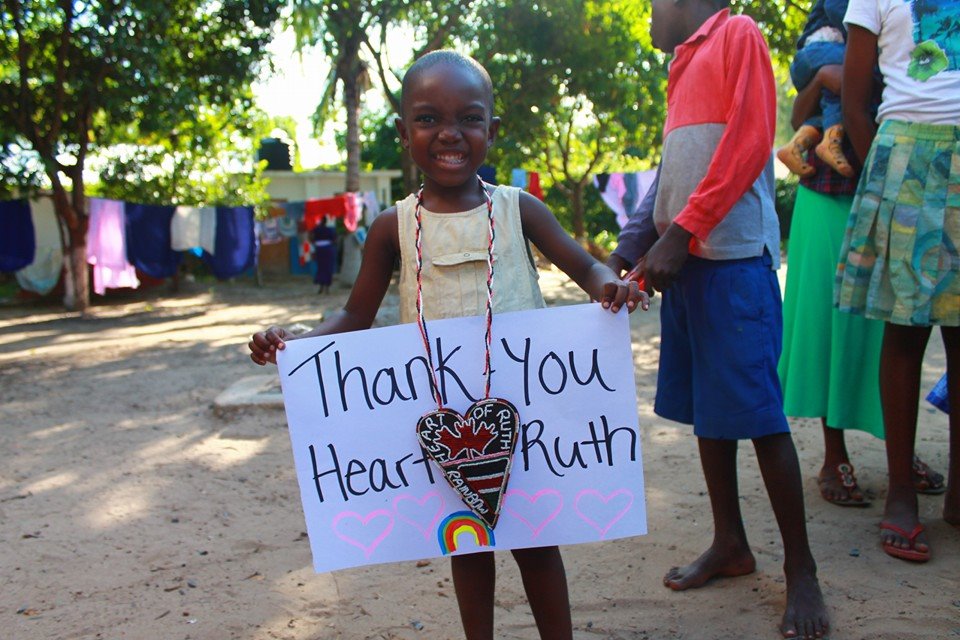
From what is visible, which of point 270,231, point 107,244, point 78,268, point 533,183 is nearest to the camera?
point 107,244

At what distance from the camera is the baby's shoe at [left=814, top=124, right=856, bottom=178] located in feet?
8.77

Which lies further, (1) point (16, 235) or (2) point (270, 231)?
(2) point (270, 231)

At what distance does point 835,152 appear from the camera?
2693 millimetres

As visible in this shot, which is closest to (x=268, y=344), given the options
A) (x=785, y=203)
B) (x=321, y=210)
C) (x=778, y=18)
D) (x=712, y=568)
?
(x=712, y=568)

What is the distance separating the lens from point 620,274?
239 cm

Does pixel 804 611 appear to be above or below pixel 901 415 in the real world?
below

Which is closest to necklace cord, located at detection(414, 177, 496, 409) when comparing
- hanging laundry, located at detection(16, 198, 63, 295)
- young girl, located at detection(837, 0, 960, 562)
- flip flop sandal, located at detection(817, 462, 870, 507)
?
young girl, located at detection(837, 0, 960, 562)

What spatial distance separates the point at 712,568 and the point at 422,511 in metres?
1.07

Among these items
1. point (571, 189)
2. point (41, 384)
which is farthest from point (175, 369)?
point (571, 189)

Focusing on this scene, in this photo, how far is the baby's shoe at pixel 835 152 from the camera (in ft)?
8.77

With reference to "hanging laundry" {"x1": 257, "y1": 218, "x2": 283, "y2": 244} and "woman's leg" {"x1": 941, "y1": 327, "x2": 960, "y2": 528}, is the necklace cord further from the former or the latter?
"hanging laundry" {"x1": 257, "y1": 218, "x2": 283, "y2": 244}

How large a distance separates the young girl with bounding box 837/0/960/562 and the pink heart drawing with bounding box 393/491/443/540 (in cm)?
151

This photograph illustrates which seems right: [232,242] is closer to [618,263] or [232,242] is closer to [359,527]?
[618,263]

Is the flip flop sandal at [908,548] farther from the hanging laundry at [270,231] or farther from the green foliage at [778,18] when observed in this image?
the hanging laundry at [270,231]
